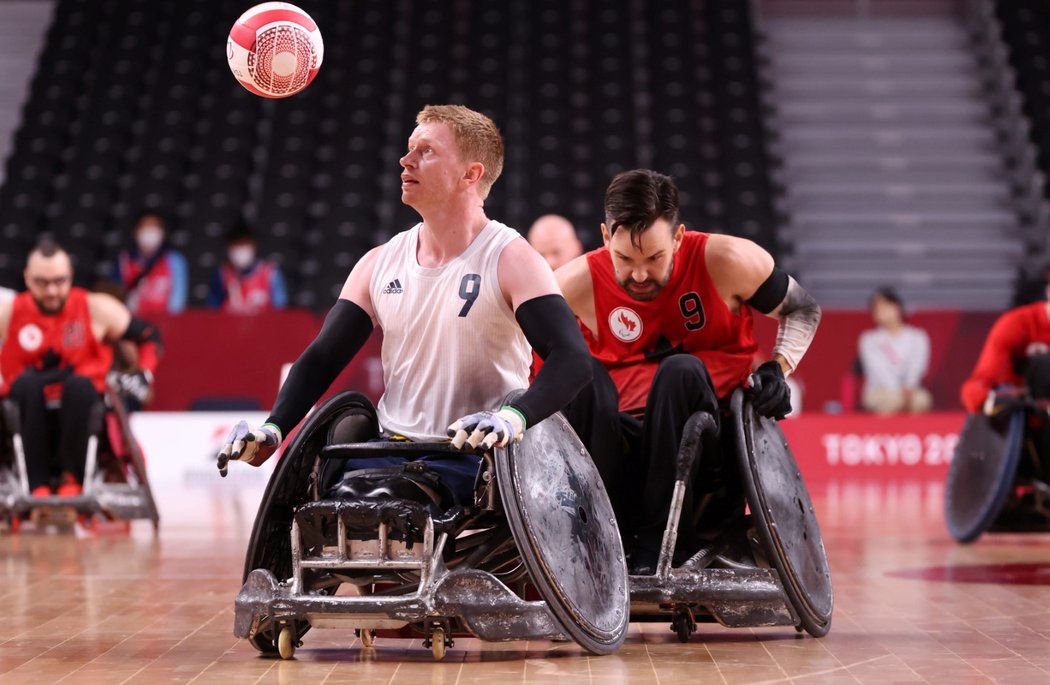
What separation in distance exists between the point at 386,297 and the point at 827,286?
41.8ft

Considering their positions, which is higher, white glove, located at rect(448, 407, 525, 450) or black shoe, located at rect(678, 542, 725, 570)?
white glove, located at rect(448, 407, 525, 450)

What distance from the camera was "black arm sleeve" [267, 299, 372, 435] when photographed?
4.52 meters

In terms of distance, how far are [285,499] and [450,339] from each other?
2.11 feet

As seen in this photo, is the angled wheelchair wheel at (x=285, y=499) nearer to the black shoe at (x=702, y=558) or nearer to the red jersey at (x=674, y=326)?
the black shoe at (x=702, y=558)

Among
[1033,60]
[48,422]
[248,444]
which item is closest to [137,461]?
[48,422]

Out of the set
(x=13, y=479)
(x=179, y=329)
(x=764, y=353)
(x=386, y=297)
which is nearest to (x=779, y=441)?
(x=386, y=297)

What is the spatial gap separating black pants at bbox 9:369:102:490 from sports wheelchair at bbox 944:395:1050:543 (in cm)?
488

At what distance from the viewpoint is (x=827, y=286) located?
55.4 feet

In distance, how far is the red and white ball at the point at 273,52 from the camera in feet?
17.3

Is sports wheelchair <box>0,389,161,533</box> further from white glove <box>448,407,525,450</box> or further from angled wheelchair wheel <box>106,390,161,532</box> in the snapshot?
white glove <box>448,407,525,450</box>

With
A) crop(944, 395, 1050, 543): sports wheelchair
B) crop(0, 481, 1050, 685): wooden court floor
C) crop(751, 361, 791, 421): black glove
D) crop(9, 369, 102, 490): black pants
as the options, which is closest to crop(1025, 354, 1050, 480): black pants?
crop(944, 395, 1050, 543): sports wheelchair

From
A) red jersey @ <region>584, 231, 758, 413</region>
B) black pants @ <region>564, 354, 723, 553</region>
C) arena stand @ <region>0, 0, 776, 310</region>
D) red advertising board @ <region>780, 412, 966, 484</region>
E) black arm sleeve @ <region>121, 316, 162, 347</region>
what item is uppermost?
arena stand @ <region>0, 0, 776, 310</region>

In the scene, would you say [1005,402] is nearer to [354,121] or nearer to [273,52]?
[273,52]

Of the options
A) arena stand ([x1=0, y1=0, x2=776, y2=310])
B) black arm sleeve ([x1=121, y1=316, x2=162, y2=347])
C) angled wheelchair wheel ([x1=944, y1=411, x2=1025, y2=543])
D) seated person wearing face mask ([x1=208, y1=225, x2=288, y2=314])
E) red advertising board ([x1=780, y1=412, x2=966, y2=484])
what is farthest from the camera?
arena stand ([x1=0, y1=0, x2=776, y2=310])
